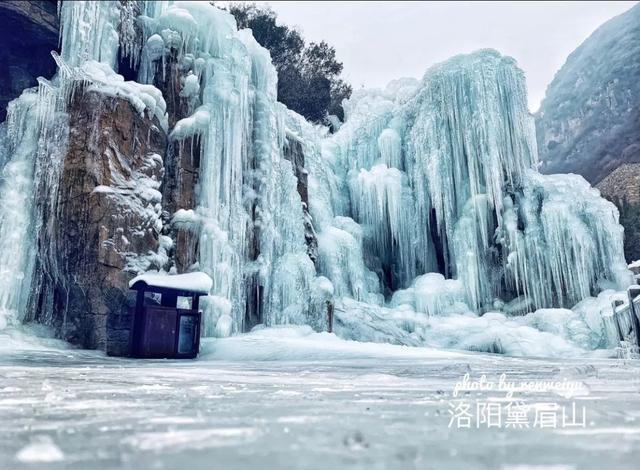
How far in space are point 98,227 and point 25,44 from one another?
21.3 ft

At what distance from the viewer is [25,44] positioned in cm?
1159

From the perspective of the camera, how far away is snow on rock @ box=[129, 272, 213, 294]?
7.10 m

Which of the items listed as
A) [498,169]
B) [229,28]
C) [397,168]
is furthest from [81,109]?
[498,169]

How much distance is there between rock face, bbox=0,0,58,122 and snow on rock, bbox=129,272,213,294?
748cm

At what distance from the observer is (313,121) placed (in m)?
20.9

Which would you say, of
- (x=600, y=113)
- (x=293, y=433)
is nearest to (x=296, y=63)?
(x=293, y=433)

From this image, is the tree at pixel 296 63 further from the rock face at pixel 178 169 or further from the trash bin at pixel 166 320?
the trash bin at pixel 166 320

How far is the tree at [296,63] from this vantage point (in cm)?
1984

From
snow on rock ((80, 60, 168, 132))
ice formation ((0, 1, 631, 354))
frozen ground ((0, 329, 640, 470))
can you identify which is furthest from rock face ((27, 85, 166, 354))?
frozen ground ((0, 329, 640, 470))

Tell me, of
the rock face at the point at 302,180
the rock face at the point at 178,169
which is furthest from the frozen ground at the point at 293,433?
the rock face at the point at 302,180

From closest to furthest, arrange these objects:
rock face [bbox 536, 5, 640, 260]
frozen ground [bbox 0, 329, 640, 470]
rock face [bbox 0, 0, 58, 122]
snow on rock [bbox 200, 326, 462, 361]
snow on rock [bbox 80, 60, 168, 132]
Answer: frozen ground [bbox 0, 329, 640, 470], snow on rock [bbox 200, 326, 462, 361], snow on rock [bbox 80, 60, 168, 132], rock face [bbox 0, 0, 58, 122], rock face [bbox 536, 5, 640, 260]

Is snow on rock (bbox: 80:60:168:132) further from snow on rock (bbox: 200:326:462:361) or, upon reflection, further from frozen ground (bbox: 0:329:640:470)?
frozen ground (bbox: 0:329:640:470)

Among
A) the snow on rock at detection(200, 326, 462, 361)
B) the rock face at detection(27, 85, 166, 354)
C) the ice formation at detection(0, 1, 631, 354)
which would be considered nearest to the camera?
the snow on rock at detection(200, 326, 462, 361)

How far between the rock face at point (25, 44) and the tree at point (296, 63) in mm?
9104
